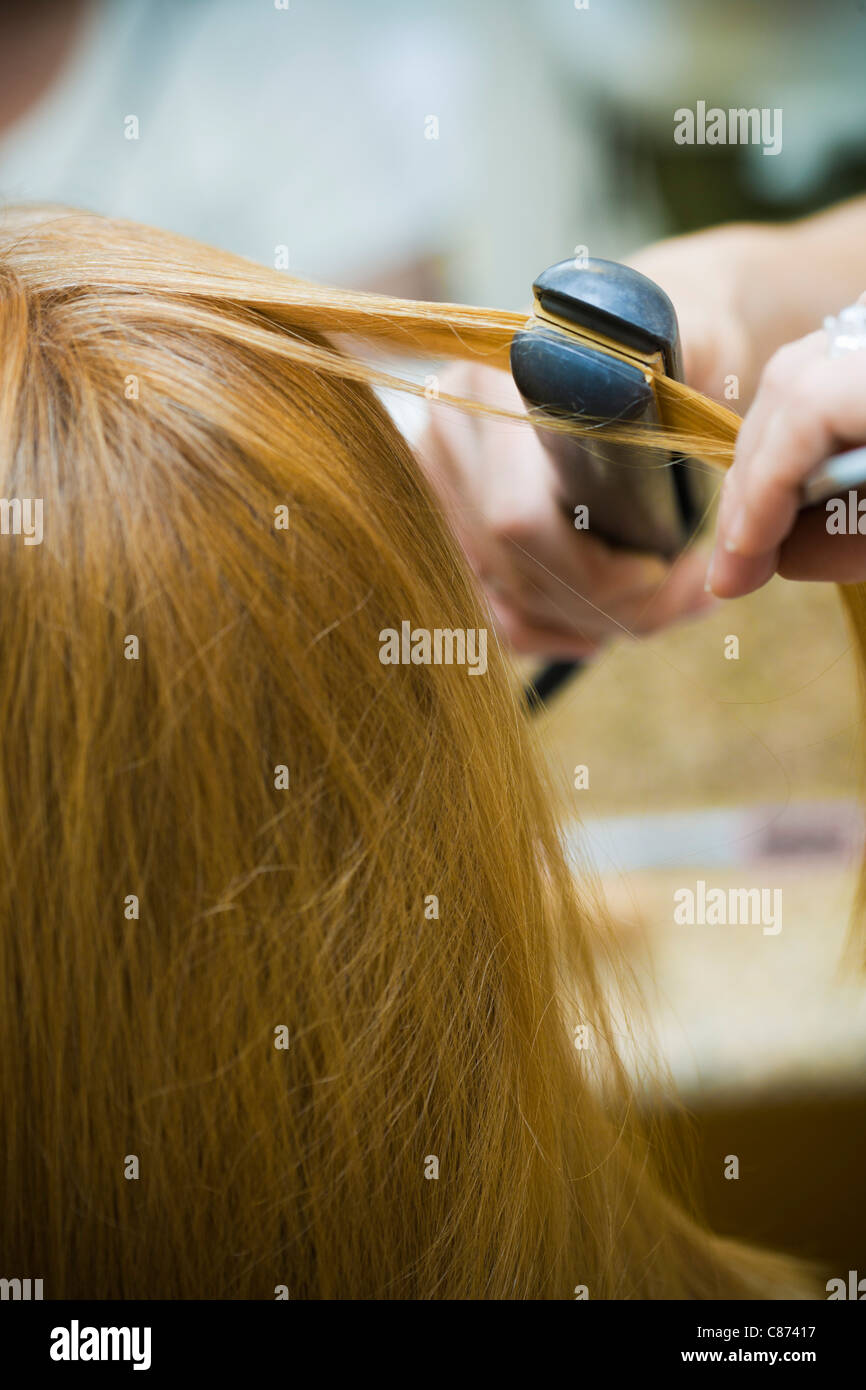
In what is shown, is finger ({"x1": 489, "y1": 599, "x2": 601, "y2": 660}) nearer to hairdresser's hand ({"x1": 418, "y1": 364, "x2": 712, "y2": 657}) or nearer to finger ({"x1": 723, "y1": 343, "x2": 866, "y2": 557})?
hairdresser's hand ({"x1": 418, "y1": 364, "x2": 712, "y2": 657})

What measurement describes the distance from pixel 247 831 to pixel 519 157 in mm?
1531

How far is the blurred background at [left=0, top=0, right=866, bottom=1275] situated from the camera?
1.36 meters

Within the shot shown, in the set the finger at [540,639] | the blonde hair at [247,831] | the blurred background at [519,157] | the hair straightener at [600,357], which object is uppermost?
the blurred background at [519,157]

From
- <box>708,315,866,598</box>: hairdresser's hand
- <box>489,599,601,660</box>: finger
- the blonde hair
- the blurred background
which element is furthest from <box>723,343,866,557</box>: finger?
the blurred background

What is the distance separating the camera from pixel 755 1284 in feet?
2.14

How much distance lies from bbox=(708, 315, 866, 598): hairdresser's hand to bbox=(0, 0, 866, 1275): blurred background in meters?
0.82

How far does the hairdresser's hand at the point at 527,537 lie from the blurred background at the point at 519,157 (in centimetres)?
48

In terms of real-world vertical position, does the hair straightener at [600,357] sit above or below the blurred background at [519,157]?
below

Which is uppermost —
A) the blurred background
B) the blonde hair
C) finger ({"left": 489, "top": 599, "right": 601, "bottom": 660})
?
the blurred background

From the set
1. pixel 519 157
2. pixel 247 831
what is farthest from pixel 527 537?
pixel 519 157

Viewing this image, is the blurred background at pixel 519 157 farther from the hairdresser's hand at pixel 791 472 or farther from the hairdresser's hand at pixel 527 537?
the hairdresser's hand at pixel 791 472

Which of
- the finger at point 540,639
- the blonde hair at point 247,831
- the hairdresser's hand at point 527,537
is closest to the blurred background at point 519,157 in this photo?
Answer: the finger at point 540,639

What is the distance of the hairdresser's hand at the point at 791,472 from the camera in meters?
0.36
